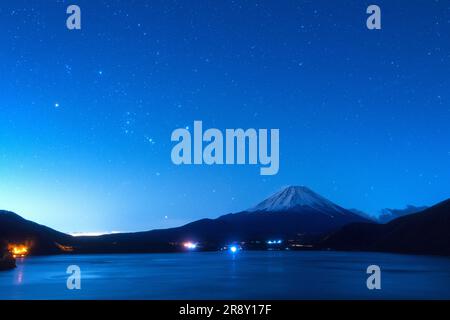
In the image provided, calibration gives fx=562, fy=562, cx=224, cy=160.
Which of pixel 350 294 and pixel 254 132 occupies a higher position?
pixel 254 132

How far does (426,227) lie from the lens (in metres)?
188

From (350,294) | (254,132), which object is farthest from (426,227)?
(254,132)
